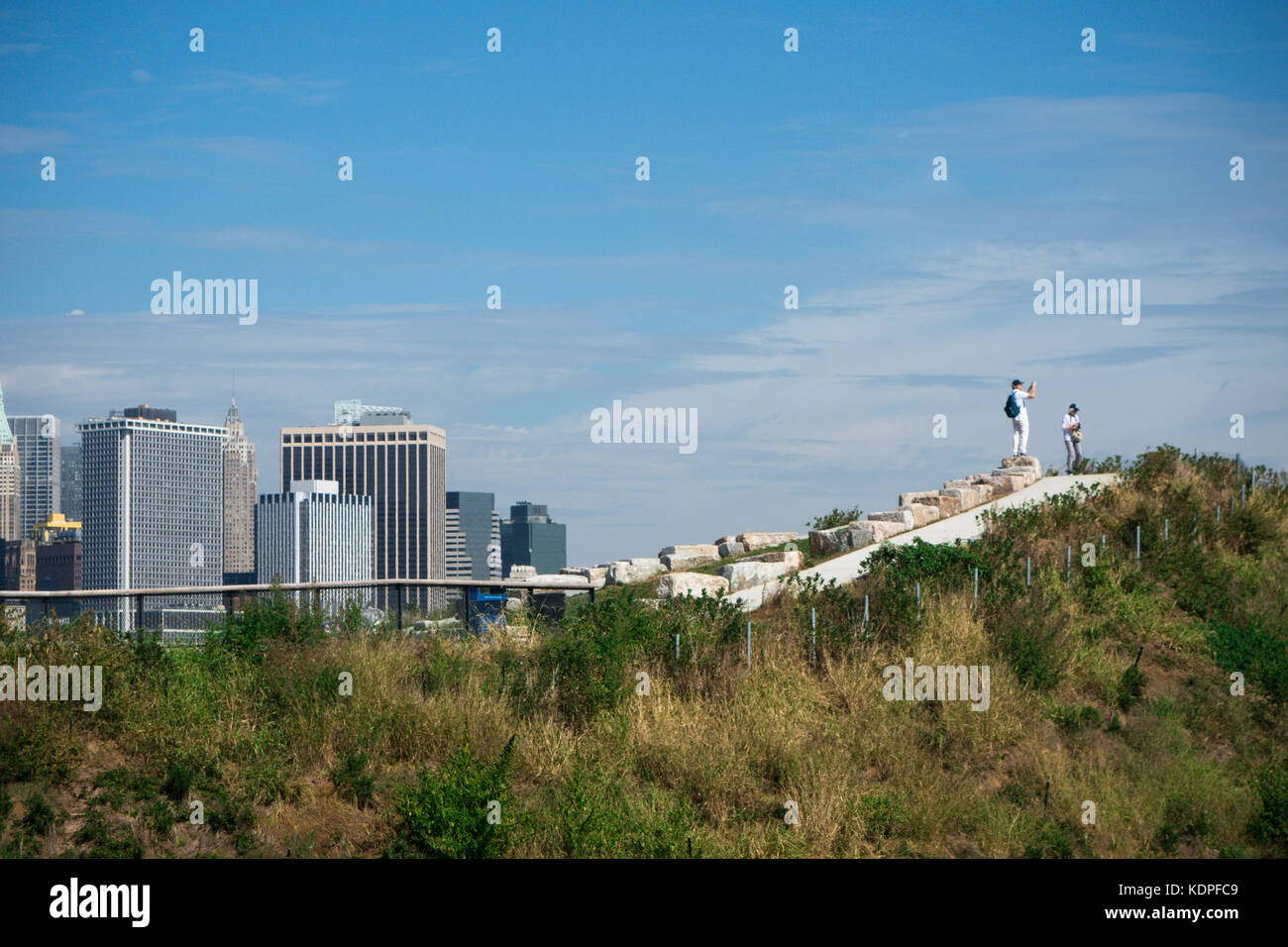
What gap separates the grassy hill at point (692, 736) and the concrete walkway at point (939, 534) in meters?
1.03

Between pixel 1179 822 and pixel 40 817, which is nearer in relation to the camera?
pixel 40 817

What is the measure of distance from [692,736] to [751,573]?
5883 mm

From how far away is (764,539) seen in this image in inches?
880

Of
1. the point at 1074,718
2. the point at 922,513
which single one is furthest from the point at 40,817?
the point at 922,513

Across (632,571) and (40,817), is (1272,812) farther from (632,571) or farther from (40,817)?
(40,817)

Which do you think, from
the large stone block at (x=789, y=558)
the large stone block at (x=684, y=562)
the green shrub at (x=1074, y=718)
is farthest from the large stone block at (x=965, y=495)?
the green shrub at (x=1074, y=718)

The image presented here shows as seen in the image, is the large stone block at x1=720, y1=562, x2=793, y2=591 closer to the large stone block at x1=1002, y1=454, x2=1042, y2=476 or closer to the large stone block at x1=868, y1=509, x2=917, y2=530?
the large stone block at x1=868, y1=509, x2=917, y2=530

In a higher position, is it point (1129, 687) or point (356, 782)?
point (1129, 687)

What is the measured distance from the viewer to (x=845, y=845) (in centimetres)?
1101

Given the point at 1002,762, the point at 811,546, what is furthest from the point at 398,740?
the point at 811,546

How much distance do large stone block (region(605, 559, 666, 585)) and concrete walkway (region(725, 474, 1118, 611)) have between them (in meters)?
3.42

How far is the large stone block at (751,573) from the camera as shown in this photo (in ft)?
57.8
